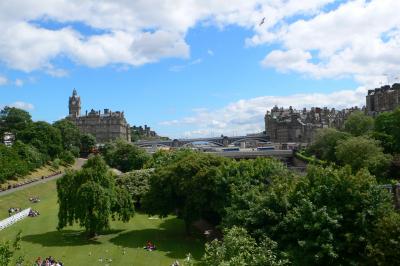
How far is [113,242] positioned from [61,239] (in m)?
4.68

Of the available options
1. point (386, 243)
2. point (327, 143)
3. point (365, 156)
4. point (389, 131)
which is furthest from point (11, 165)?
point (386, 243)

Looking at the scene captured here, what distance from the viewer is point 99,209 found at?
44875mm

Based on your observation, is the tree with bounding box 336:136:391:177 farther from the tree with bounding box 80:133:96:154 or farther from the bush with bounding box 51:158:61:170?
the tree with bounding box 80:133:96:154

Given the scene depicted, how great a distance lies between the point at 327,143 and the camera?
9750 centimetres

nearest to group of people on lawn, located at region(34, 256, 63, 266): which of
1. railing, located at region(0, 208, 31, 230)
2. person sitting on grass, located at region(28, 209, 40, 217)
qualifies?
railing, located at region(0, 208, 31, 230)

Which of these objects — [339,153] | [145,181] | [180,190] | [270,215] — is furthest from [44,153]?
[270,215]

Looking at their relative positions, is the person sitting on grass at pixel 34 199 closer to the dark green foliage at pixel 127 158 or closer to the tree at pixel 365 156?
the dark green foliage at pixel 127 158

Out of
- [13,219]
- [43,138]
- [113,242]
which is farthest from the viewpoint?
[43,138]

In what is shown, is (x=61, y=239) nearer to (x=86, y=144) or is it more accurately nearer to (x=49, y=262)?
(x=49, y=262)

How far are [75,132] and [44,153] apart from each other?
3394 centimetres

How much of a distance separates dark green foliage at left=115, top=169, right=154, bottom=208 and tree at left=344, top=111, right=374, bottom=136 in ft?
184

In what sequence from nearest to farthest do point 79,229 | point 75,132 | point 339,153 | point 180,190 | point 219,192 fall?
1. point 219,192
2. point 180,190
3. point 79,229
4. point 339,153
5. point 75,132

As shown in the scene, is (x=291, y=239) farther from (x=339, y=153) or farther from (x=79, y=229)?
(x=339, y=153)

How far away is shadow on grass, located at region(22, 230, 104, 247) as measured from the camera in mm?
43975
